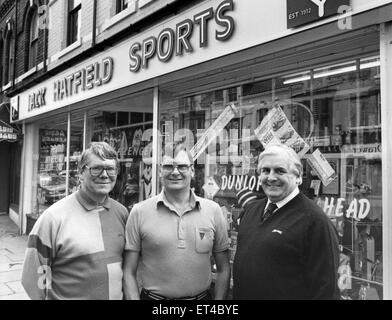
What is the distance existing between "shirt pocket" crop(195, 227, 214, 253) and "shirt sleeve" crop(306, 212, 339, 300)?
657mm

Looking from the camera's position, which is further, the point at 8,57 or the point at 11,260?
the point at 8,57

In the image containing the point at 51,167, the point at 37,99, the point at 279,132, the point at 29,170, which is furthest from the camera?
the point at 29,170

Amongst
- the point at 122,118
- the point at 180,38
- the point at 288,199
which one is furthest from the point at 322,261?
the point at 122,118

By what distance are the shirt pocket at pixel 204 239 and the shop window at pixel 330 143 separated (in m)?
1.46

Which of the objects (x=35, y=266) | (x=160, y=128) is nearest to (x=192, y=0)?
(x=160, y=128)

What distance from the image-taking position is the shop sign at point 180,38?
368cm

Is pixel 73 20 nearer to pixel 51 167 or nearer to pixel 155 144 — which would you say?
pixel 51 167

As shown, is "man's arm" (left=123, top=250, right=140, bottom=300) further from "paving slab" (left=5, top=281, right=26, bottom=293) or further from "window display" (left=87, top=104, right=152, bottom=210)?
"paving slab" (left=5, top=281, right=26, bottom=293)

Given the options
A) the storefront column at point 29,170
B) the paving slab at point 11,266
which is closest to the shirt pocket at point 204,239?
the paving slab at point 11,266

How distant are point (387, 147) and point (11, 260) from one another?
22.4 ft

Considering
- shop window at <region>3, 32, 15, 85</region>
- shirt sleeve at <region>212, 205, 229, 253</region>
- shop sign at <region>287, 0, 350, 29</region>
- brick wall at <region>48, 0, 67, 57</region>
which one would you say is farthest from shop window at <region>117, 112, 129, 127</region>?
shop window at <region>3, 32, 15, 85</region>

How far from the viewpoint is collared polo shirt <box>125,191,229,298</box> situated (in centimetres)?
225

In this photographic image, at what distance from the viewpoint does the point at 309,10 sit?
292 cm

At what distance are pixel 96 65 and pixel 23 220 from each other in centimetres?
561
